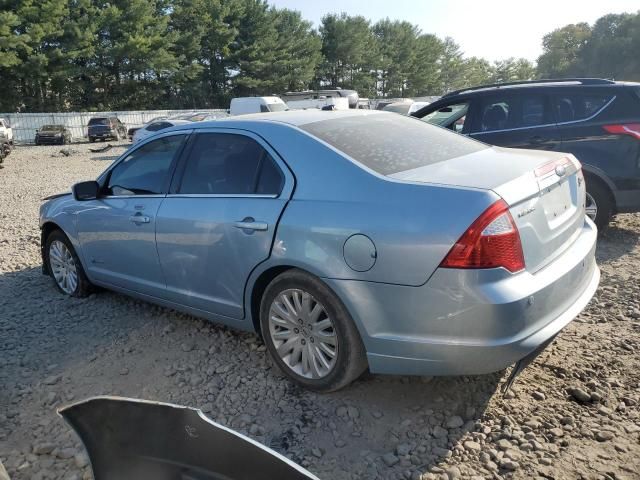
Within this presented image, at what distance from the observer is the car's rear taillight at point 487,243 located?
8.06 ft

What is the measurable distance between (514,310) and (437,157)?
1.11 m

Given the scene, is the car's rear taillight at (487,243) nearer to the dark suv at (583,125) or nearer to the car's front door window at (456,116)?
the dark suv at (583,125)

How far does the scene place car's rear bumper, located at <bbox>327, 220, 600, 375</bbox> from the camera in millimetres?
2479

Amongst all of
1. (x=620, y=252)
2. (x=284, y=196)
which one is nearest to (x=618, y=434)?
(x=284, y=196)

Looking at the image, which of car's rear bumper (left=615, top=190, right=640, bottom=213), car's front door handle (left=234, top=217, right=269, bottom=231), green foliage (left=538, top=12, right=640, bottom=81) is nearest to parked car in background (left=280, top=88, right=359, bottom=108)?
car's rear bumper (left=615, top=190, right=640, bottom=213)

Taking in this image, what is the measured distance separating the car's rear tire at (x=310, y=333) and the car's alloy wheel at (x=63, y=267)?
8.33ft

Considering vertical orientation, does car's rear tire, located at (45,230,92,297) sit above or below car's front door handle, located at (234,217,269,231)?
below

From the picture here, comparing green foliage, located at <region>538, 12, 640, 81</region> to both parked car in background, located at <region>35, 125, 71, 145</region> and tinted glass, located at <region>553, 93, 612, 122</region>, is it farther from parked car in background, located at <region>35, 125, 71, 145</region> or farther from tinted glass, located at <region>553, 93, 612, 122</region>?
tinted glass, located at <region>553, 93, 612, 122</region>

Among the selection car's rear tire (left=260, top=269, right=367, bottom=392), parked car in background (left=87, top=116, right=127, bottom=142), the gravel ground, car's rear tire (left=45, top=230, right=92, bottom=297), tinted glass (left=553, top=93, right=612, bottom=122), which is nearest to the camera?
the gravel ground

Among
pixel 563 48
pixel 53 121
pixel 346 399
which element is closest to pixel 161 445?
pixel 346 399

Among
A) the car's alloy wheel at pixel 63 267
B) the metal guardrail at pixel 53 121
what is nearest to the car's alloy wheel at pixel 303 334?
the car's alloy wheel at pixel 63 267

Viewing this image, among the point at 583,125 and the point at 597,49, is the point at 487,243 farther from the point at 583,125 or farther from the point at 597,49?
the point at 597,49

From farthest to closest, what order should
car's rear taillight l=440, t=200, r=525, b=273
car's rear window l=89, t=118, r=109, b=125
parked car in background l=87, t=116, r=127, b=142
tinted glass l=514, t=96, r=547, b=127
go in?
car's rear window l=89, t=118, r=109, b=125 < parked car in background l=87, t=116, r=127, b=142 < tinted glass l=514, t=96, r=547, b=127 < car's rear taillight l=440, t=200, r=525, b=273

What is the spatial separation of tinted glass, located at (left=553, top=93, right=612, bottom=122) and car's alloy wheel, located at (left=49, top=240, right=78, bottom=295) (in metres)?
5.36
